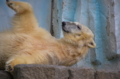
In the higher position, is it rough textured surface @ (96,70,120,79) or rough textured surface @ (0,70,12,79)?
rough textured surface @ (0,70,12,79)

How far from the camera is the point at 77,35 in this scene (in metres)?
3.09

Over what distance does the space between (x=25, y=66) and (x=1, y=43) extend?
2.65 feet

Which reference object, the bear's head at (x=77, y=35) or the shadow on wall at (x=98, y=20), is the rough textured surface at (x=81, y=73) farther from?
the shadow on wall at (x=98, y=20)

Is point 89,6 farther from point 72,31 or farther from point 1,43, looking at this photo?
point 1,43

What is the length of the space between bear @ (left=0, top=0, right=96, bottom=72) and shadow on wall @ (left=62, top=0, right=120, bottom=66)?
0.86 metres

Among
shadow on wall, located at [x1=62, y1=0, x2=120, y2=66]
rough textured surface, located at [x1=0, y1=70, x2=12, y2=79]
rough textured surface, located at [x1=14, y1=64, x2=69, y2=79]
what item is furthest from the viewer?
shadow on wall, located at [x1=62, y1=0, x2=120, y2=66]

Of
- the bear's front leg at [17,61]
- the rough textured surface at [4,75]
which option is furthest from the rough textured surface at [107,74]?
the rough textured surface at [4,75]

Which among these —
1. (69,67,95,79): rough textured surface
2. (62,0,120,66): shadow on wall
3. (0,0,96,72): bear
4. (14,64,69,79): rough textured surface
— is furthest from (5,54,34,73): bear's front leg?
(62,0,120,66): shadow on wall

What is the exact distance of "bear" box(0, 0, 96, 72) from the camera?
9.14 feet

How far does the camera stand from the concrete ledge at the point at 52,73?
217cm

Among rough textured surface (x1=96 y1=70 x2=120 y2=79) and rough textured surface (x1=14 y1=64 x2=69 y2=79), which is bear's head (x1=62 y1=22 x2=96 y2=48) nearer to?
rough textured surface (x1=96 y1=70 x2=120 y2=79)

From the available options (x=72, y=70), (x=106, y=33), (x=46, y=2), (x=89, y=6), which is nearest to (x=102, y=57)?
(x=106, y=33)

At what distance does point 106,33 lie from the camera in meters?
3.95

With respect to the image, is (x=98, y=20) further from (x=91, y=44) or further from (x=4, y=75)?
(x=4, y=75)
